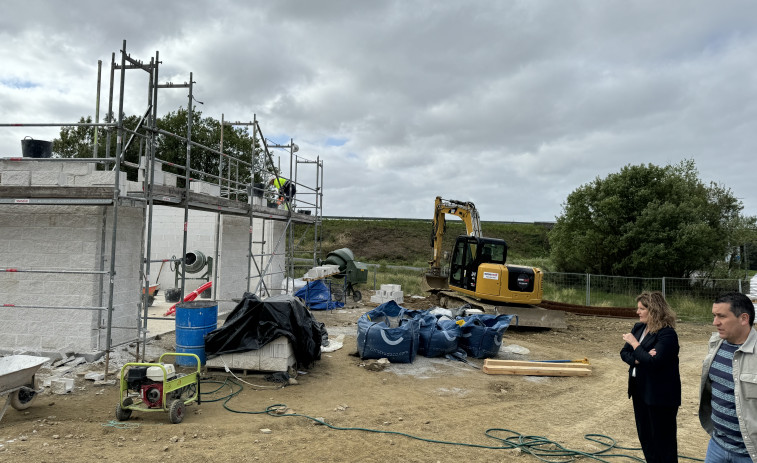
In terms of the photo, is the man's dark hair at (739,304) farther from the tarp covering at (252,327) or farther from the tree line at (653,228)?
the tree line at (653,228)

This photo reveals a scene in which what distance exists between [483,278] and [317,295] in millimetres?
5344

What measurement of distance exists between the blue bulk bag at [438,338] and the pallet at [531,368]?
82 cm

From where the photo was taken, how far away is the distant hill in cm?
5288

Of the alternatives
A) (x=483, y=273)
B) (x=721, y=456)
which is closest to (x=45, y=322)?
(x=721, y=456)

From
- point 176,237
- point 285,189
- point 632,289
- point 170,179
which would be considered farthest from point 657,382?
point 632,289

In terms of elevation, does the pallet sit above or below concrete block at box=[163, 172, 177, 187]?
below

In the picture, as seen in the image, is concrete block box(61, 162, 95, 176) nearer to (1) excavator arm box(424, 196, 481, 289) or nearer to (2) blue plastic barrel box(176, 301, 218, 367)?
(2) blue plastic barrel box(176, 301, 218, 367)

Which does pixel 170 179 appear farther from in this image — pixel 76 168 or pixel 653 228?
pixel 653 228

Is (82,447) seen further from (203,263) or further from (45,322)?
(203,263)

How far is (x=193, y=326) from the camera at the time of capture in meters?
8.23

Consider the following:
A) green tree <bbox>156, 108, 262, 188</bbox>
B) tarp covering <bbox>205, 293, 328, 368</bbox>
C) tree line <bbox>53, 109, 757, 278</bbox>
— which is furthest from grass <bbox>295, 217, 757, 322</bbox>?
tarp covering <bbox>205, 293, 328, 368</bbox>

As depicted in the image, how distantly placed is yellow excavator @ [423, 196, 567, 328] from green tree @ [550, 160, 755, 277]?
33.0 feet

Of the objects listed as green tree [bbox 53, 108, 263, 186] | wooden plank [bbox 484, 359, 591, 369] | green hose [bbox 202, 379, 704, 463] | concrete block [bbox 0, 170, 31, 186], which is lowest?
green hose [bbox 202, 379, 704, 463]

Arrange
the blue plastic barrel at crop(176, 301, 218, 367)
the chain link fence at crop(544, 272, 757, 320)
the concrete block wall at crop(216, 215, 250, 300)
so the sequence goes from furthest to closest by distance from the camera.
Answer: the chain link fence at crop(544, 272, 757, 320) → the concrete block wall at crop(216, 215, 250, 300) → the blue plastic barrel at crop(176, 301, 218, 367)
